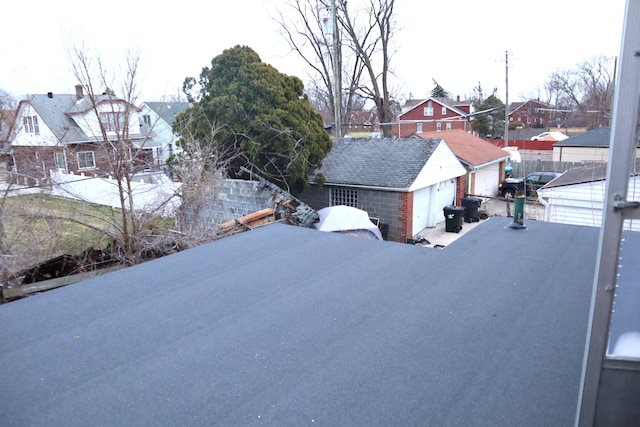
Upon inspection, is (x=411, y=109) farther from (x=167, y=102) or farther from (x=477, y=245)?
(x=477, y=245)

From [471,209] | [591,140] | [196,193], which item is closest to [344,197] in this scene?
[471,209]

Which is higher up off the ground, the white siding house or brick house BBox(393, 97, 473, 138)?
brick house BBox(393, 97, 473, 138)

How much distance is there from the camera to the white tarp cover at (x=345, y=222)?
43.2 feet

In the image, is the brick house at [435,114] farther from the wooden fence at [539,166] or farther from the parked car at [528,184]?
the parked car at [528,184]

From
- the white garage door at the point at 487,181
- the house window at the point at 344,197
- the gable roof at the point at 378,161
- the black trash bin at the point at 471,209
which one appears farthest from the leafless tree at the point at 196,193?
the white garage door at the point at 487,181

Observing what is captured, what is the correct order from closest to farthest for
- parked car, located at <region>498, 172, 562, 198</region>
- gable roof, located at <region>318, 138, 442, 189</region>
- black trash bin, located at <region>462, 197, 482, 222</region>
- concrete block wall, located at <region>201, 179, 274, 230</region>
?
concrete block wall, located at <region>201, 179, 274, 230</region> < gable roof, located at <region>318, 138, 442, 189</region> < black trash bin, located at <region>462, 197, 482, 222</region> < parked car, located at <region>498, 172, 562, 198</region>

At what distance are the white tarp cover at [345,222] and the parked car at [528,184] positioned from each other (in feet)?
38.8

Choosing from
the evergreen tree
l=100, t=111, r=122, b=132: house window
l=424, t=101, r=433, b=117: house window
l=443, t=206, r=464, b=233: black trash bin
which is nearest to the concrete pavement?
l=443, t=206, r=464, b=233: black trash bin

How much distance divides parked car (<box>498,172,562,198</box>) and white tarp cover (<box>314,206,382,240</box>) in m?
11.8

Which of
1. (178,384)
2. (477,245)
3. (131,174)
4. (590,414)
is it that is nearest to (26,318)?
(178,384)

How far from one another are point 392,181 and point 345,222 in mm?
3260

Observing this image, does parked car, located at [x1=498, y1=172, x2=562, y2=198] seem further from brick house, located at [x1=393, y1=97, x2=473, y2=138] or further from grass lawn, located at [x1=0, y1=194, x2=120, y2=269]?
brick house, located at [x1=393, y1=97, x2=473, y2=138]

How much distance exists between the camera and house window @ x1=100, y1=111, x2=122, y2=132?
9.13 metres

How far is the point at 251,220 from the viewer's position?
11.4 metres
